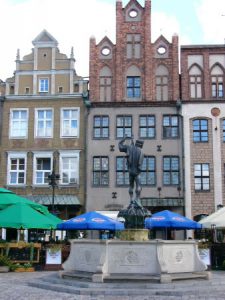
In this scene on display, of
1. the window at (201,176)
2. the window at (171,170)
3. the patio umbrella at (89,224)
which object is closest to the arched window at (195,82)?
the window at (171,170)

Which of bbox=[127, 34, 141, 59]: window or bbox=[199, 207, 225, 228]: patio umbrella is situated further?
bbox=[127, 34, 141, 59]: window

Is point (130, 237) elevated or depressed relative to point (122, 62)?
depressed

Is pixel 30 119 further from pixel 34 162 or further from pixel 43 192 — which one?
pixel 43 192

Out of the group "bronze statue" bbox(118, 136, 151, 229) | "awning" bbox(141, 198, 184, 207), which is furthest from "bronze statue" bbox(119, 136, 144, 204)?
"awning" bbox(141, 198, 184, 207)

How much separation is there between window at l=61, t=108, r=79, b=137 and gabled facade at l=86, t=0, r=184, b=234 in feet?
3.17

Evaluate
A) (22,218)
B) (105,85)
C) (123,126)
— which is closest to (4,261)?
(22,218)

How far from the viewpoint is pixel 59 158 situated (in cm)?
3195

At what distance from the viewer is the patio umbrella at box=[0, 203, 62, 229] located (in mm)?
19562

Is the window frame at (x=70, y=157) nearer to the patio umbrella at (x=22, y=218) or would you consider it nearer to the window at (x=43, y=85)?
the window at (x=43, y=85)

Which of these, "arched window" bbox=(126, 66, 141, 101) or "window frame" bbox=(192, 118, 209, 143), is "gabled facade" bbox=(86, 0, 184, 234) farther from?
"window frame" bbox=(192, 118, 209, 143)

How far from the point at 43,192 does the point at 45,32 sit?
1102cm

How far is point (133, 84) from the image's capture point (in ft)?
107

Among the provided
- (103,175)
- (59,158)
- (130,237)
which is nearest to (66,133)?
(59,158)

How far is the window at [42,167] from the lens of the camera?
31828mm
